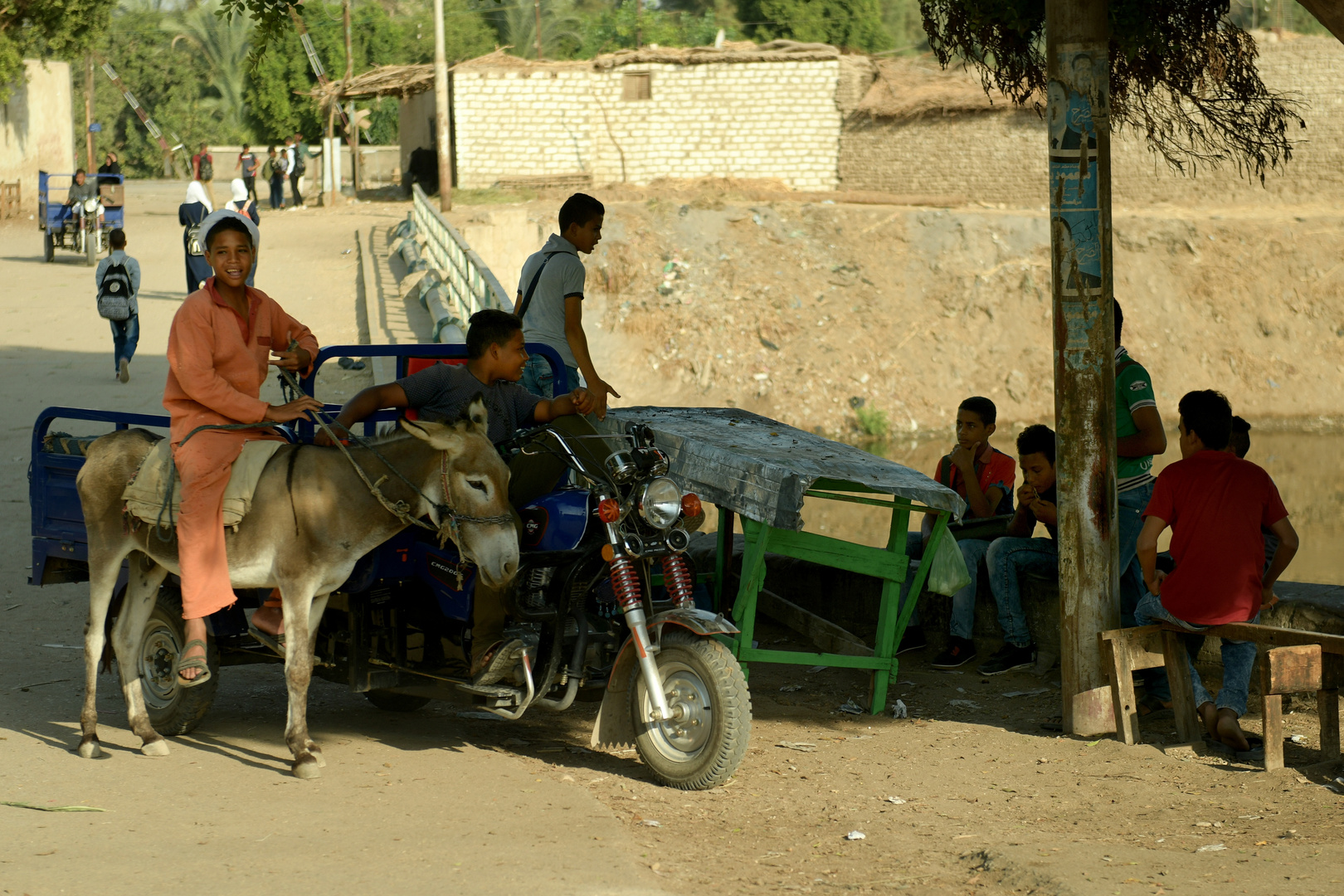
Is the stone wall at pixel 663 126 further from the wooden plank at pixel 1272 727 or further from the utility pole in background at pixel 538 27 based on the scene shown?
the wooden plank at pixel 1272 727

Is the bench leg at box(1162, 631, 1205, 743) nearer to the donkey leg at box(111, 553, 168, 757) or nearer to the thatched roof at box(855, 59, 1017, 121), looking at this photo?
the donkey leg at box(111, 553, 168, 757)

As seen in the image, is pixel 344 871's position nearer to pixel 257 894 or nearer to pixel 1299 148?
pixel 257 894

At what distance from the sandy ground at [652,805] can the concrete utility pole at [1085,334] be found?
1.63ft

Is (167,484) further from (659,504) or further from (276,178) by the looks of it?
(276,178)

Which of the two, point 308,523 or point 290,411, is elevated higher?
point 290,411

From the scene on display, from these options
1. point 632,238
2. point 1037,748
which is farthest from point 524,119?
point 1037,748

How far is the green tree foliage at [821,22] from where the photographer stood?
54.3 meters

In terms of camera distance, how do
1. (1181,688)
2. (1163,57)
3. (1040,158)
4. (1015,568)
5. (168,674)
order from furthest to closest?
(1040,158) → (1015,568) → (1163,57) → (168,674) → (1181,688)

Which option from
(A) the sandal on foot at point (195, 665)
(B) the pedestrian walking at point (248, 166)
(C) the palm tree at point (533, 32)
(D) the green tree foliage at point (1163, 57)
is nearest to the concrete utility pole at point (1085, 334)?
(D) the green tree foliage at point (1163, 57)

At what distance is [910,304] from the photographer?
28.1 m

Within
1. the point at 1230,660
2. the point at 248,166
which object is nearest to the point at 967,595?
the point at 1230,660

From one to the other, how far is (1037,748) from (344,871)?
10.3 feet

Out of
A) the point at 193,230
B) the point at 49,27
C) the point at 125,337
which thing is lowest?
the point at 125,337

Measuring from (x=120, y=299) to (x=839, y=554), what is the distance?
38.7ft
